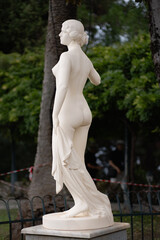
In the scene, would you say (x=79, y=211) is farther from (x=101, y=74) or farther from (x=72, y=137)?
(x=101, y=74)

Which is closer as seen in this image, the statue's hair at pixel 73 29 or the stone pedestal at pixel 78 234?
the stone pedestal at pixel 78 234

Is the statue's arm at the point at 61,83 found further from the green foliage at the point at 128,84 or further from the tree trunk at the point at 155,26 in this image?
the green foliage at the point at 128,84

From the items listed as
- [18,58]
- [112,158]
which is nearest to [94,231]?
[112,158]

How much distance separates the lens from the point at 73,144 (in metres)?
4.43

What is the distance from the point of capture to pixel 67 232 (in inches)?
157

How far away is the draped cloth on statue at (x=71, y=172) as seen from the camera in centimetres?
427

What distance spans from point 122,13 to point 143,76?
671 cm

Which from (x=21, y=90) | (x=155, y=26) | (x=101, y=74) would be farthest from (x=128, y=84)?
(x=155, y=26)

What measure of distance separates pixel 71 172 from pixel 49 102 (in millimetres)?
3143

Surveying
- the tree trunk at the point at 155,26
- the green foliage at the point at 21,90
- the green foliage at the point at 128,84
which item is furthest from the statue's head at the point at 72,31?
the green foliage at the point at 21,90

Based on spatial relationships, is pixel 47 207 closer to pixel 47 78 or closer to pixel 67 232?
pixel 47 78

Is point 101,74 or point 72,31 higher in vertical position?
point 101,74

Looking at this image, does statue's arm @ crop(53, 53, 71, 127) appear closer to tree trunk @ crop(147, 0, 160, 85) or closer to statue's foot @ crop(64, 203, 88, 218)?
statue's foot @ crop(64, 203, 88, 218)

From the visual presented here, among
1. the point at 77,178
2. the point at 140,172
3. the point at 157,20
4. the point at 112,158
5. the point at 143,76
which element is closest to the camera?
the point at 77,178
